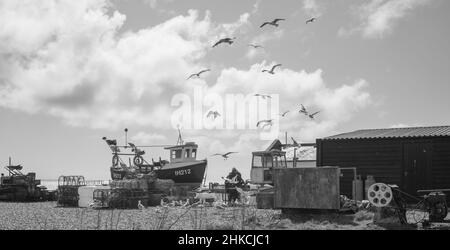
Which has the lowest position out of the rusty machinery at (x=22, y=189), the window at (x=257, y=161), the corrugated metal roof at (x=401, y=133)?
the rusty machinery at (x=22, y=189)

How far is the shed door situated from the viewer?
23.6m

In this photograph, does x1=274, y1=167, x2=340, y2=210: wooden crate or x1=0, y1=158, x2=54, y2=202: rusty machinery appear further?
x1=0, y1=158, x2=54, y2=202: rusty machinery

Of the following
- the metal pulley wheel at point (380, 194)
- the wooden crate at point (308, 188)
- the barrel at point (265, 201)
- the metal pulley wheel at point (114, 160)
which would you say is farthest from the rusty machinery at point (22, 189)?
the metal pulley wheel at point (380, 194)

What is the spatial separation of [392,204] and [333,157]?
10.0m

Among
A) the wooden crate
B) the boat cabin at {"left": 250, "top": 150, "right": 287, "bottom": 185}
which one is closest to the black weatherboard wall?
the wooden crate

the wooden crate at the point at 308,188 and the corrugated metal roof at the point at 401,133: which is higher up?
the corrugated metal roof at the point at 401,133

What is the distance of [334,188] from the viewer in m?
17.3

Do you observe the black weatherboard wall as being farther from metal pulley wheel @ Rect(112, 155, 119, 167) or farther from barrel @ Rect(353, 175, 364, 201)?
metal pulley wheel @ Rect(112, 155, 119, 167)

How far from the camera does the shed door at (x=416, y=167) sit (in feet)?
77.5

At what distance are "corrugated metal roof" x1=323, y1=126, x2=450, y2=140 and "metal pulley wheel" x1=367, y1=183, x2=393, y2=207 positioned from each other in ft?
30.6

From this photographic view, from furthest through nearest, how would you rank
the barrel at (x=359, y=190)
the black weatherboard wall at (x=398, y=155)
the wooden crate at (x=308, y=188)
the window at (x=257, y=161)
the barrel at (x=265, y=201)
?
the window at (x=257, y=161)
the barrel at (x=359, y=190)
the black weatherboard wall at (x=398, y=155)
the barrel at (x=265, y=201)
the wooden crate at (x=308, y=188)
